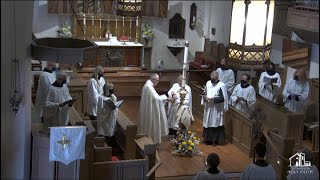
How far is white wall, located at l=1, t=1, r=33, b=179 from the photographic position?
7.38 m

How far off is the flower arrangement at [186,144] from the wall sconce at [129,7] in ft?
19.2

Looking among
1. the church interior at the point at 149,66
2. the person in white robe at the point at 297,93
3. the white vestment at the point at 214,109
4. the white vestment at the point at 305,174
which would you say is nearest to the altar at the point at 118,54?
the church interior at the point at 149,66

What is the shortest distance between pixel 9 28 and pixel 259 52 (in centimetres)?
350

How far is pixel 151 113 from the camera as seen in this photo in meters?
12.4

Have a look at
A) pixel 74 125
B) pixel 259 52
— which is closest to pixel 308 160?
pixel 259 52

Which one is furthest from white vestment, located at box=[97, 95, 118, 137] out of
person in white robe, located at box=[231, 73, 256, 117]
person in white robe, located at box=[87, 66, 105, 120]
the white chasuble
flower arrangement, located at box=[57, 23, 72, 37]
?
flower arrangement, located at box=[57, 23, 72, 37]

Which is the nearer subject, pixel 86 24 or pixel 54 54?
pixel 54 54

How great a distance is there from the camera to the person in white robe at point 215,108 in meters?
12.9

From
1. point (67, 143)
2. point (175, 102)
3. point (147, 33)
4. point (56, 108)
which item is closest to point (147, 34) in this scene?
point (147, 33)

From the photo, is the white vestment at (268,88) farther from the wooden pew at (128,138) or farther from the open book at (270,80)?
the wooden pew at (128,138)

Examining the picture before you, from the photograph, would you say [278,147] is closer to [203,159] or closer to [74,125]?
[203,159]

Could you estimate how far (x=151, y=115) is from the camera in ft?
40.8

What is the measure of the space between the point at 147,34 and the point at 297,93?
6.63m

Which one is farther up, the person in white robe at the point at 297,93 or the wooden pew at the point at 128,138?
the person in white robe at the point at 297,93
